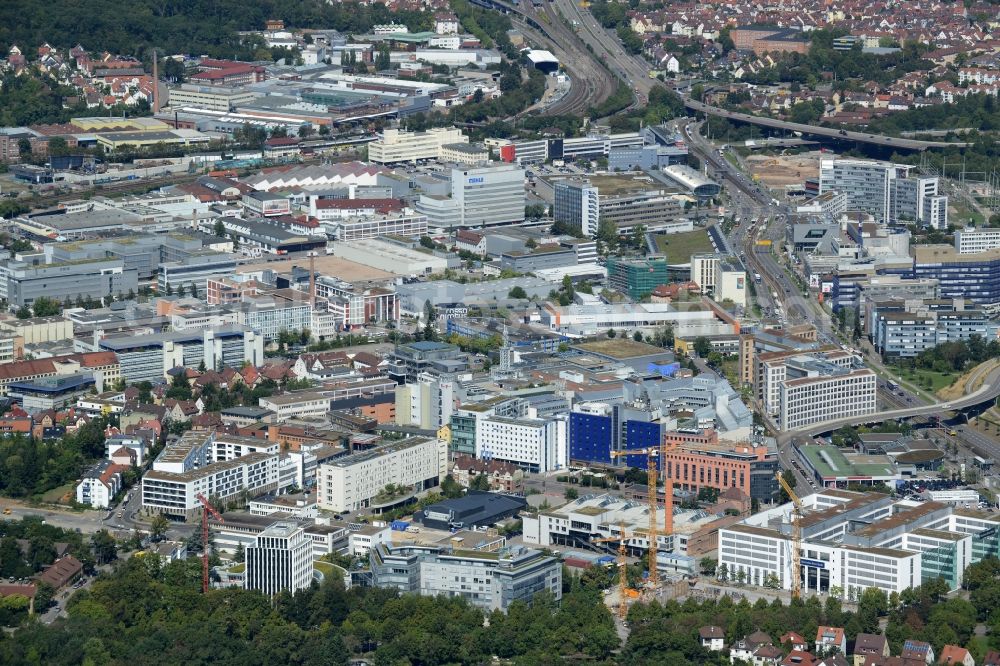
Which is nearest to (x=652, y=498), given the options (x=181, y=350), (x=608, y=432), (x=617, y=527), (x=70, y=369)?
(x=617, y=527)

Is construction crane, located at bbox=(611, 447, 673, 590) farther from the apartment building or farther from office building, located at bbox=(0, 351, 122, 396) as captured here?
office building, located at bbox=(0, 351, 122, 396)

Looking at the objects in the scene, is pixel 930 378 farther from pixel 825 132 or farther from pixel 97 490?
pixel 825 132

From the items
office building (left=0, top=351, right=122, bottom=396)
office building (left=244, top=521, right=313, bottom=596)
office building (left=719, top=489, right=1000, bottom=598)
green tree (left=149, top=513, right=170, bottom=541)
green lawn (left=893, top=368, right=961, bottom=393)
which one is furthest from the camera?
green lawn (left=893, top=368, right=961, bottom=393)

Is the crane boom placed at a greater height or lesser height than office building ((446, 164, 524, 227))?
lesser

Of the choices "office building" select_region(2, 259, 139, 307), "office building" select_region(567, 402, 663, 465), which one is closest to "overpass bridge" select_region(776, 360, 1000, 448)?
"office building" select_region(567, 402, 663, 465)

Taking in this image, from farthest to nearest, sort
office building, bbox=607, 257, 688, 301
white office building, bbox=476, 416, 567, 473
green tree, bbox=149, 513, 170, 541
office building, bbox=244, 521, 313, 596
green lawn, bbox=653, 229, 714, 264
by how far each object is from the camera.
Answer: green lawn, bbox=653, 229, 714, 264, office building, bbox=607, 257, 688, 301, white office building, bbox=476, 416, 567, 473, green tree, bbox=149, 513, 170, 541, office building, bbox=244, 521, 313, 596

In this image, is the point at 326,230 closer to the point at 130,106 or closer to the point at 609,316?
the point at 609,316

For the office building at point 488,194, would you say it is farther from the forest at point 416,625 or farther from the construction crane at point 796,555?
the forest at point 416,625
